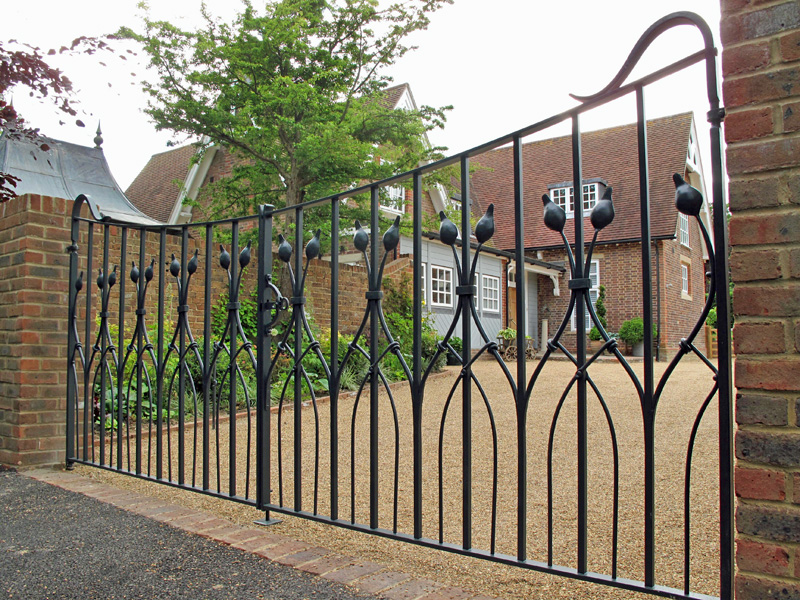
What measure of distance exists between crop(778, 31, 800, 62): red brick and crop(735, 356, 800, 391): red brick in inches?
25.2

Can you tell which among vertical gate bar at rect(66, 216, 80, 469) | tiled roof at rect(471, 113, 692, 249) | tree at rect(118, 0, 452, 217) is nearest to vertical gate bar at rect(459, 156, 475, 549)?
vertical gate bar at rect(66, 216, 80, 469)

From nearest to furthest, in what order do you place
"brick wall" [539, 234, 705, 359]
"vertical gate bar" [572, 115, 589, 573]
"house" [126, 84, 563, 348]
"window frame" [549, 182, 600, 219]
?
1. "vertical gate bar" [572, 115, 589, 573]
2. "house" [126, 84, 563, 348]
3. "brick wall" [539, 234, 705, 359]
4. "window frame" [549, 182, 600, 219]

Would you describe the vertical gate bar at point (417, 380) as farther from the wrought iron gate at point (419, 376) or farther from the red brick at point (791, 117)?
the red brick at point (791, 117)

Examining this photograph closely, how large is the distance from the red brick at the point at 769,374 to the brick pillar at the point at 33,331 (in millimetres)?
→ 3619

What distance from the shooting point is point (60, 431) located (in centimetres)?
373

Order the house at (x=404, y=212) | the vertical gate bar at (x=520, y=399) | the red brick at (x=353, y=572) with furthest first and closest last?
the house at (x=404, y=212) → the red brick at (x=353, y=572) → the vertical gate bar at (x=520, y=399)

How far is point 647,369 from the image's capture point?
160cm

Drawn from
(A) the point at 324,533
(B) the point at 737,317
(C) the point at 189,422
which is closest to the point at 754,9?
(B) the point at 737,317

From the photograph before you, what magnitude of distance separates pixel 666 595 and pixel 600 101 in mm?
1305

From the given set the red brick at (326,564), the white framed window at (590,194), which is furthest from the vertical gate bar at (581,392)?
the white framed window at (590,194)

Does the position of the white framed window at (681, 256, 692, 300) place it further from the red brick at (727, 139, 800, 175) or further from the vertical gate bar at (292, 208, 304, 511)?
the red brick at (727, 139, 800, 175)

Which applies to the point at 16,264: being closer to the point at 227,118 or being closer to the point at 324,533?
the point at 324,533

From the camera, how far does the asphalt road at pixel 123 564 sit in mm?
1956

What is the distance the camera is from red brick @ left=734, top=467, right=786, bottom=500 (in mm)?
1323
